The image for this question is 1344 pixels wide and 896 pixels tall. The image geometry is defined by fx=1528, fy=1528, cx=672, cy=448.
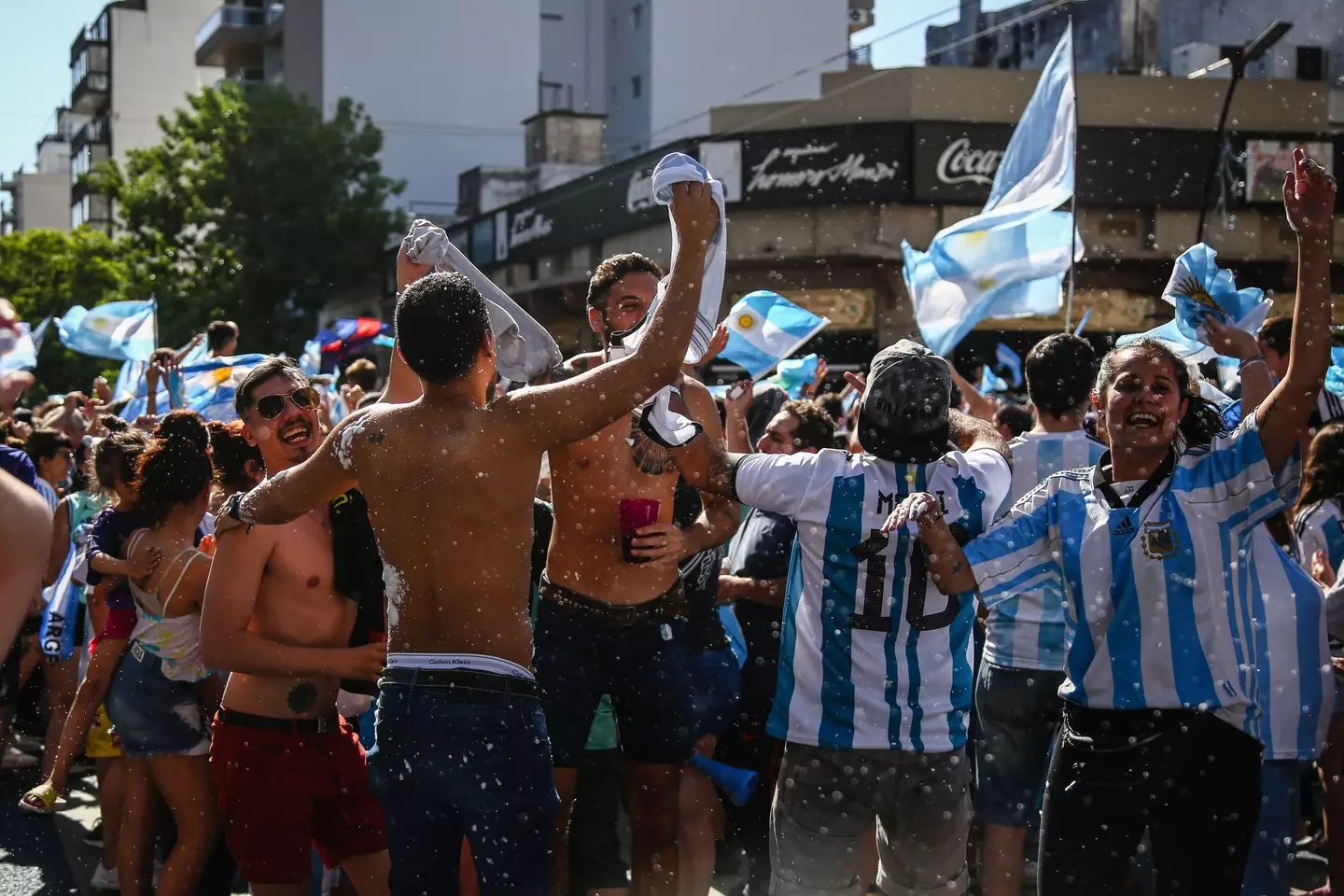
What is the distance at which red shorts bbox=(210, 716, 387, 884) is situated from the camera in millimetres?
4324

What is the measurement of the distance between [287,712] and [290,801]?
9.8 inches

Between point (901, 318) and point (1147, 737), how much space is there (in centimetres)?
2301

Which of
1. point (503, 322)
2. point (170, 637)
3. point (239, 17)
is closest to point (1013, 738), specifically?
point (503, 322)

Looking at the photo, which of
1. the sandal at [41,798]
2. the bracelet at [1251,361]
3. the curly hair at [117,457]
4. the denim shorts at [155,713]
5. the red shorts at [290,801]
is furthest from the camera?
the curly hair at [117,457]

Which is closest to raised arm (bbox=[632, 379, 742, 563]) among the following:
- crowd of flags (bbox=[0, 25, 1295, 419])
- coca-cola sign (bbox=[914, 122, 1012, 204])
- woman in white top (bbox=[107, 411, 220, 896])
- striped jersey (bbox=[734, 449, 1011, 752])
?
striped jersey (bbox=[734, 449, 1011, 752])

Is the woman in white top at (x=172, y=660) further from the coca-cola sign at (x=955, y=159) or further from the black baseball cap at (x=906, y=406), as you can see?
the coca-cola sign at (x=955, y=159)

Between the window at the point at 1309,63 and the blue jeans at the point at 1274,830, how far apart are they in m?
34.9

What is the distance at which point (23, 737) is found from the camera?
32.9 feet

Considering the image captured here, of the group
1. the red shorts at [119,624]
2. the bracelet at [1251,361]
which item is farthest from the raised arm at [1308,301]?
the red shorts at [119,624]

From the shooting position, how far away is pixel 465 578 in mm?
3533

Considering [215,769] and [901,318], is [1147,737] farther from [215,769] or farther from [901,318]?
[901,318]

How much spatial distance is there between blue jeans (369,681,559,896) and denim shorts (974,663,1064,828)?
2.09m

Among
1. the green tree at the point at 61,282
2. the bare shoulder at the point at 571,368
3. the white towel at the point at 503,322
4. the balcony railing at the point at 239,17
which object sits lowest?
the bare shoulder at the point at 571,368

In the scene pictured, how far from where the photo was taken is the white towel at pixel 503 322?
4441 mm
